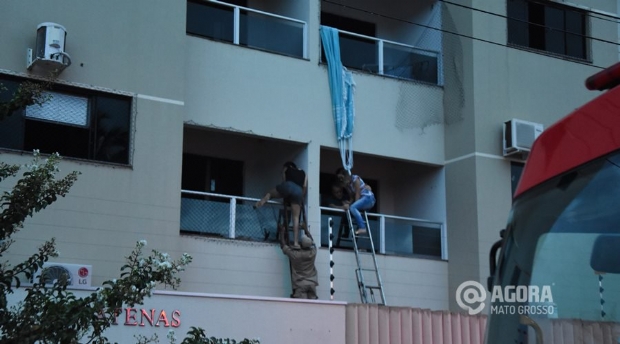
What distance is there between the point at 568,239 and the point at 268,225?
35.5ft

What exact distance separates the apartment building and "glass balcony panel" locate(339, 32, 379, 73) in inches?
1.7

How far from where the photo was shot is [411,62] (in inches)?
733

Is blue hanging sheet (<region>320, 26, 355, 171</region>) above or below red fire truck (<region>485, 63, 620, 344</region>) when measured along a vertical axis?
above

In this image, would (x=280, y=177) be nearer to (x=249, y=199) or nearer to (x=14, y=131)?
(x=249, y=199)

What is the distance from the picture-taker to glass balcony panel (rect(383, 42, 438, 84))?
1844 cm

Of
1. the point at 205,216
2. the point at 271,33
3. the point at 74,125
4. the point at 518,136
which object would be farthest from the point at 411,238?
the point at 74,125

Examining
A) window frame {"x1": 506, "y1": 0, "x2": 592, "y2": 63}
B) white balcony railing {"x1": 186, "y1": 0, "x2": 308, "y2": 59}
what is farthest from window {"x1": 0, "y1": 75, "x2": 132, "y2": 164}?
window frame {"x1": 506, "y1": 0, "x2": 592, "y2": 63}

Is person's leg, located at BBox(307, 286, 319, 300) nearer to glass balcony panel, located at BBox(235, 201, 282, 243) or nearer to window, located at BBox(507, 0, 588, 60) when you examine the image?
glass balcony panel, located at BBox(235, 201, 282, 243)

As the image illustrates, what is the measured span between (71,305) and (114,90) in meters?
8.69

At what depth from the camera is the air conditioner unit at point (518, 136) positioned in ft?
57.2

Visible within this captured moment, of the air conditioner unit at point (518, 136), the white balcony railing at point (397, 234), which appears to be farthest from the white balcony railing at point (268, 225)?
the air conditioner unit at point (518, 136)

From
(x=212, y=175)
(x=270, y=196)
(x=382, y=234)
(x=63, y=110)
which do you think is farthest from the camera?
(x=212, y=175)

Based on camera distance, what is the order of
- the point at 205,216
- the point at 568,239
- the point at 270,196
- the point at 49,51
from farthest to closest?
the point at 270,196
the point at 205,216
the point at 49,51
the point at 568,239

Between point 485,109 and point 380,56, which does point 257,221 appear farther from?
point 485,109
